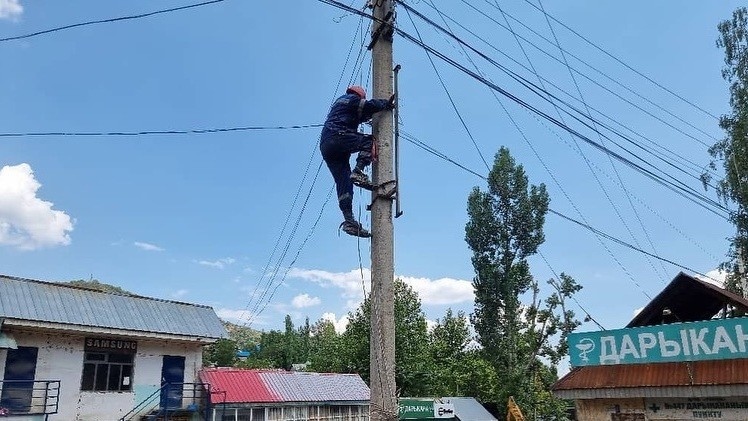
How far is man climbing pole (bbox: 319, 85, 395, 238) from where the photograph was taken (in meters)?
7.14

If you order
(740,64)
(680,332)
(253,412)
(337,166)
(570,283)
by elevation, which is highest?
(740,64)

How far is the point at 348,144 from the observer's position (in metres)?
7.34

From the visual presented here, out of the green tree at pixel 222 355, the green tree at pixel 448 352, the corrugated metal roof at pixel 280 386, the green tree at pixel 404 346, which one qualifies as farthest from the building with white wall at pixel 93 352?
the green tree at pixel 222 355

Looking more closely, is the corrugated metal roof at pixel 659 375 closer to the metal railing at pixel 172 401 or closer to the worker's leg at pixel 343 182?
the worker's leg at pixel 343 182

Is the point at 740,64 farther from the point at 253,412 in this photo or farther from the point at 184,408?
the point at 184,408

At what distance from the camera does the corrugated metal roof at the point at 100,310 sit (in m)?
17.6

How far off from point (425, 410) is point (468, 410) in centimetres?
368

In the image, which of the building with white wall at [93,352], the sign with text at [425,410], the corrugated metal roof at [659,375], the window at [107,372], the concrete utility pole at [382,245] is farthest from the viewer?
the sign with text at [425,410]

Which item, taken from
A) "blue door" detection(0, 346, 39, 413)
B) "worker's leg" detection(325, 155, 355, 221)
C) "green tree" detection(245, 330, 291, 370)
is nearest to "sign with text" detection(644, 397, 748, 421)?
"worker's leg" detection(325, 155, 355, 221)

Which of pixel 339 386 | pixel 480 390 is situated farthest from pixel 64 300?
pixel 480 390

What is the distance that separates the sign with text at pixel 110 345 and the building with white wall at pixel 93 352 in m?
0.03

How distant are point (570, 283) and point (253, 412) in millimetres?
24804

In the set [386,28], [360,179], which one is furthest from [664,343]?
[386,28]

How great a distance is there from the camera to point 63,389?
18.4 meters
